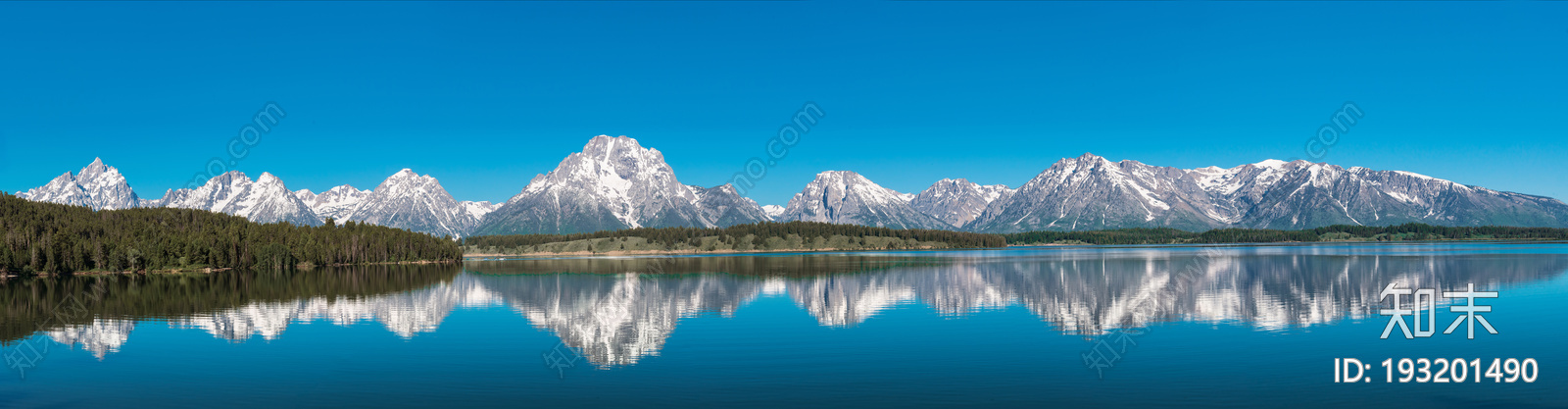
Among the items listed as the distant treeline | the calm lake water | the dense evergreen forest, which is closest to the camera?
the calm lake water

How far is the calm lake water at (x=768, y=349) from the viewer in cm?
2678

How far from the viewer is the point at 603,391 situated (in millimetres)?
27375

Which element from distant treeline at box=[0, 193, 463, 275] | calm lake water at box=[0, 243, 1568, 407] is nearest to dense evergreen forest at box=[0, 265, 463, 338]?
calm lake water at box=[0, 243, 1568, 407]

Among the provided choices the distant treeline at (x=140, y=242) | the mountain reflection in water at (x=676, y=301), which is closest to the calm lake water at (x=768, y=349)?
the mountain reflection in water at (x=676, y=301)

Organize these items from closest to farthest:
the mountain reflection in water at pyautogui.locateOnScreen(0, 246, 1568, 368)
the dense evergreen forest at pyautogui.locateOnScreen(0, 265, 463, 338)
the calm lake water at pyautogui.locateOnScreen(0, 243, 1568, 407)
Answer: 1. the calm lake water at pyautogui.locateOnScreen(0, 243, 1568, 407)
2. the mountain reflection in water at pyautogui.locateOnScreen(0, 246, 1568, 368)
3. the dense evergreen forest at pyautogui.locateOnScreen(0, 265, 463, 338)

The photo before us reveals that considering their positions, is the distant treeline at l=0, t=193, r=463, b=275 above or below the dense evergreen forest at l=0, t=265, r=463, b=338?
above

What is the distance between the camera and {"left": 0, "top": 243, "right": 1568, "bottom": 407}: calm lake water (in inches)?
1054

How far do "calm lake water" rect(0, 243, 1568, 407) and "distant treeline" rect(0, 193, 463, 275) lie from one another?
8125 cm

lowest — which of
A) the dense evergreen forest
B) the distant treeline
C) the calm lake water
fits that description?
the dense evergreen forest

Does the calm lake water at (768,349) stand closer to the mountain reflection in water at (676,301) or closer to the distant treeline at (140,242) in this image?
the mountain reflection in water at (676,301)

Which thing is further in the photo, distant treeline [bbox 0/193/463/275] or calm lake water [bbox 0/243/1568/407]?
distant treeline [bbox 0/193/463/275]

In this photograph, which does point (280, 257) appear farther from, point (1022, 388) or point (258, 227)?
point (1022, 388)

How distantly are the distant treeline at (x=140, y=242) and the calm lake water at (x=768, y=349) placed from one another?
3199 inches

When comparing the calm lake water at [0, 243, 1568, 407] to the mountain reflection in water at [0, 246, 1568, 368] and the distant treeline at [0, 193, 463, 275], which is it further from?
the distant treeline at [0, 193, 463, 275]
